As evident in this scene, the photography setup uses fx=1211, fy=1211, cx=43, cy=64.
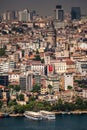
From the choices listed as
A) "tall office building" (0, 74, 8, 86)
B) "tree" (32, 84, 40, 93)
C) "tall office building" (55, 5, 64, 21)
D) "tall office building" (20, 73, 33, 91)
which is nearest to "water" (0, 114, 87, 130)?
"tree" (32, 84, 40, 93)

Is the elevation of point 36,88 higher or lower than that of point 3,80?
lower

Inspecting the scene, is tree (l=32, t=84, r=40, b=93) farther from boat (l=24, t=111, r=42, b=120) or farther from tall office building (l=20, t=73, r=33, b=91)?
boat (l=24, t=111, r=42, b=120)

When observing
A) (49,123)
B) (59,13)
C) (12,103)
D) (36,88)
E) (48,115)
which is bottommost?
(49,123)

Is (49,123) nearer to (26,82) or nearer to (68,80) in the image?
(26,82)

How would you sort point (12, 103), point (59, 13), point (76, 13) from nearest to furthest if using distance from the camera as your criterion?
1. point (12, 103)
2. point (59, 13)
3. point (76, 13)

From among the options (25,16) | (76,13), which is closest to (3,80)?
(76,13)

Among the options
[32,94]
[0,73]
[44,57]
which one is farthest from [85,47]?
[32,94]

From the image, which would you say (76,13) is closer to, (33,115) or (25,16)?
(25,16)

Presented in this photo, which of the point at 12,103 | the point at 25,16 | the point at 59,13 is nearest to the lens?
the point at 12,103

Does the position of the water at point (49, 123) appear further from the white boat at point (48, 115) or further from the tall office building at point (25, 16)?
the tall office building at point (25, 16)

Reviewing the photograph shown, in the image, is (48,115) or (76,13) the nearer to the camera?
(48,115)

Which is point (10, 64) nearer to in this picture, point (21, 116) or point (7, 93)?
point (7, 93)
